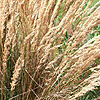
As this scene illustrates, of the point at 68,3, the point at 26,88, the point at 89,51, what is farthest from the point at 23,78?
the point at 68,3

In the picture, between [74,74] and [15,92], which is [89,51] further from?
[15,92]

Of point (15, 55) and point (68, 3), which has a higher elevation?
point (68, 3)

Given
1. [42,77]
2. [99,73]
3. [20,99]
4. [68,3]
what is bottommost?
[20,99]

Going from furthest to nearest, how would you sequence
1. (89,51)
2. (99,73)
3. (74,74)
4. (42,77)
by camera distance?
1. (42,77)
2. (74,74)
3. (89,51)
4. (99,73)

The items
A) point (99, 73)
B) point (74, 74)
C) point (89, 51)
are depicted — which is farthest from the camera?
point (74, 74)

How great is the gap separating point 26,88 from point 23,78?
0.27ft

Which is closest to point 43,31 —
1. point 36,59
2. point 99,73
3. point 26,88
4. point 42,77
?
point 36,59

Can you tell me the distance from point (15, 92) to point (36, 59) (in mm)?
302

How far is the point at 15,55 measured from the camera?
146cm

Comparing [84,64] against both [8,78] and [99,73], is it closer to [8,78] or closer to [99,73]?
[99,73]

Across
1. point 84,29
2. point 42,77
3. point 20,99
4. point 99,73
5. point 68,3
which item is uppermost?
point 68,3

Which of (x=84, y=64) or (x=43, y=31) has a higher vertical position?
(x=43, y=31)

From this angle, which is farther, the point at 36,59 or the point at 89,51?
the point at 36,59

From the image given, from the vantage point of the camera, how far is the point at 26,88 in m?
1.41
